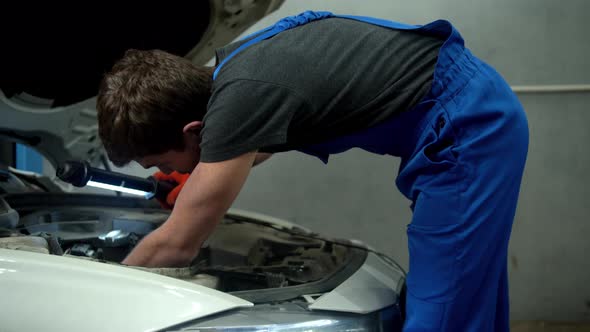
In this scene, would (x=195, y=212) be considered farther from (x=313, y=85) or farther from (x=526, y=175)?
(x=526, y=175)

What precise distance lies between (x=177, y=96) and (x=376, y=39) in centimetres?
43

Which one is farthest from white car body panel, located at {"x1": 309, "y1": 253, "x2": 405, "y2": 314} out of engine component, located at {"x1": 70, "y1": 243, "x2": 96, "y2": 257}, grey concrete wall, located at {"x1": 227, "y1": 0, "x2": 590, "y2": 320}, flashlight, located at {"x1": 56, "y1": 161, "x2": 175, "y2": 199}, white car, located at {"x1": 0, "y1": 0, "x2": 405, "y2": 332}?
grey concrete wall, located at {"x1": 227, "y1": 0, "x2": 590, "y2": 320}

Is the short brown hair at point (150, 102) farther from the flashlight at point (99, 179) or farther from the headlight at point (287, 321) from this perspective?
the headlight at point (287, 321)

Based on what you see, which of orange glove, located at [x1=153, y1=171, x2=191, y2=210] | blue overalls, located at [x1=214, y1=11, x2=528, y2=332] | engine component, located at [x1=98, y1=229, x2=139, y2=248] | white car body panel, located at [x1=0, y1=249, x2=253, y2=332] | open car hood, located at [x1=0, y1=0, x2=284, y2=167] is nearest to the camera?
white car body panel, located at [x1=0, y1=249, x2=253, y2=332]

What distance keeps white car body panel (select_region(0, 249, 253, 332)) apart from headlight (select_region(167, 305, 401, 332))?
2 centimetres

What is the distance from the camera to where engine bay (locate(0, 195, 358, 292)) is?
1266 millimetres

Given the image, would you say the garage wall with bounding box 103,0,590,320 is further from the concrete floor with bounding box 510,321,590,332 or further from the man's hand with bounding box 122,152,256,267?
the man's hand with bounding box 122,152,256,267

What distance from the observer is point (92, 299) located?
3.13ft

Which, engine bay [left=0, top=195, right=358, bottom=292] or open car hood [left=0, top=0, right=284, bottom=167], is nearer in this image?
engine bay [left=0, top=195, right=358, bottom=292]

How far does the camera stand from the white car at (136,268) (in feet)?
3.14

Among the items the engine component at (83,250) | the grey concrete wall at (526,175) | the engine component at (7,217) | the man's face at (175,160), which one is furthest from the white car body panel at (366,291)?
the grey concrete wall at (526,175)

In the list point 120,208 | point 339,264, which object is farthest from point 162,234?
point 120,208

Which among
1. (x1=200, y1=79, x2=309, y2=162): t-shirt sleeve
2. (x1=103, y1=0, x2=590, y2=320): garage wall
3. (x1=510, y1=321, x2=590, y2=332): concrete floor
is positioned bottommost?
(x1=510, y1=321, x2=590, y2=332): concrete floor

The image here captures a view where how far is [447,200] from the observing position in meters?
1.09
